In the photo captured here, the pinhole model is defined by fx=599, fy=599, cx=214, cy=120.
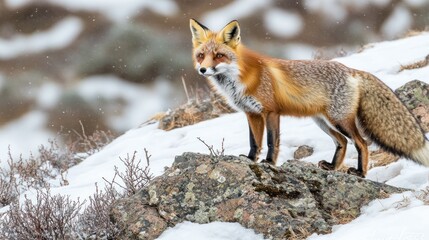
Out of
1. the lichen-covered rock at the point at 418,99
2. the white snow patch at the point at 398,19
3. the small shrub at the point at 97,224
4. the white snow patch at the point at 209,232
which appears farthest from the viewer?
the white snow patch at the point at 398,19

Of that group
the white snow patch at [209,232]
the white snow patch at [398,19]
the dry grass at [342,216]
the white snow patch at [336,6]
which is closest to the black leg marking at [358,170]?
the dry grass at [342,216]

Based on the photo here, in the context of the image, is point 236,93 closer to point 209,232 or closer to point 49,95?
point 209,232

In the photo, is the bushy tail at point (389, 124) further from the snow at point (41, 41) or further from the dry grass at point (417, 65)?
the snow at point (41, 41)

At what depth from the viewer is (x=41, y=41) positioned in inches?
1244

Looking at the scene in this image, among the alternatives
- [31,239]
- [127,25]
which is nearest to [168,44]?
[127,25]

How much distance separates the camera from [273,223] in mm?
4820

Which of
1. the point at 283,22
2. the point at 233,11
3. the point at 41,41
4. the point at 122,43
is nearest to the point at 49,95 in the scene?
the point at 122,43

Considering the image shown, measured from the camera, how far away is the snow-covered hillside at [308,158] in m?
4.41

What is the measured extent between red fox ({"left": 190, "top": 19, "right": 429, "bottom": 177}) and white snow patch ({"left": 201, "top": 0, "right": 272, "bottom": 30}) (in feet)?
71.8

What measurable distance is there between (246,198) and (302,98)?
1.80 metres

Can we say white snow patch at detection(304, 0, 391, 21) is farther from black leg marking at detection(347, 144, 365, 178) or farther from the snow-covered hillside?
black leg marking at detection(347, 144, 365, 178)

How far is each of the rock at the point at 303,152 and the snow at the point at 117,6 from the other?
23817 mm

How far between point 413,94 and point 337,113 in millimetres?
1686

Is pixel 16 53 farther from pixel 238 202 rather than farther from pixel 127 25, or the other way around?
pixel 238 202
